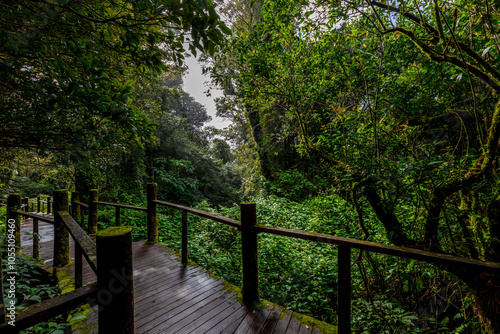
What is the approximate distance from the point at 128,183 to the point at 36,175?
334 centimetres

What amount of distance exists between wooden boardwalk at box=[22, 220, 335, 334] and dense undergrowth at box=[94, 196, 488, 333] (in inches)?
42.2

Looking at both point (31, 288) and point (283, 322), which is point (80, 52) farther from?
point (283, 322)

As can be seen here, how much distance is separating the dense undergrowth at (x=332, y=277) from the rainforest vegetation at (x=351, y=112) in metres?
0.03

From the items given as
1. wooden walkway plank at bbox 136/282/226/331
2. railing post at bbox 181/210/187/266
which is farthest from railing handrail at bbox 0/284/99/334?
railing post at bbox 181/210/187/266

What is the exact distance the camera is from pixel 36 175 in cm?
627

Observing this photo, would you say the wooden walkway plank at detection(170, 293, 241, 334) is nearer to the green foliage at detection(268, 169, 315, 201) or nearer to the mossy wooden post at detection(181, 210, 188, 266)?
the mossy wooden post at detection(181, 210, 188, 266)

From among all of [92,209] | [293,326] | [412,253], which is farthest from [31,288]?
[412,253]

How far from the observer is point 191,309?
2395 mm

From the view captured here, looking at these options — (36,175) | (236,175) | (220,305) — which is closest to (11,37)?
(220,305)

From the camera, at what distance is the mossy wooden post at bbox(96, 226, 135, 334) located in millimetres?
1064

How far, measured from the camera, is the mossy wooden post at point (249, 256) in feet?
8.05

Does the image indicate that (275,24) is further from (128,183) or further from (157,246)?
(128,183)

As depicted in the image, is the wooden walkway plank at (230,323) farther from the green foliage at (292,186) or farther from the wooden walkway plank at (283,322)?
the green foliage at (292,186)

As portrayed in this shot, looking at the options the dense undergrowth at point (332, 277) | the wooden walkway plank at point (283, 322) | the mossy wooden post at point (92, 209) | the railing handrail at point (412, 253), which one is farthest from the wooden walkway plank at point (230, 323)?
the mossy wooden post at point (92, 209)
